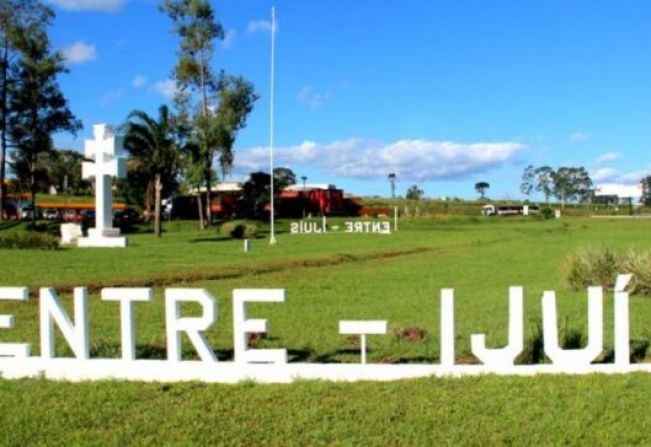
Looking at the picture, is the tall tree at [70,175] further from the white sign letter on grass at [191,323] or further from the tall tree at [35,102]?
the white sign letter on grass at [191,323]

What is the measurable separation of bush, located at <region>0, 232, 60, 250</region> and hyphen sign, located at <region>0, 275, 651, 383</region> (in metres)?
20.8

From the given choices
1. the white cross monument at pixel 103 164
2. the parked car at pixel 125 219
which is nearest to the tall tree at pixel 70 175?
the parked car at pixel 125 219

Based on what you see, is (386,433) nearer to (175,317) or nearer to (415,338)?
(175,317)

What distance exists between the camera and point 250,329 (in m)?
6.86

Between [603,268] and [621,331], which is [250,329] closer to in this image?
[621,331]

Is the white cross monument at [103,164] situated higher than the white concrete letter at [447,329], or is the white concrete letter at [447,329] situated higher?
the white cross monument at [103,164]

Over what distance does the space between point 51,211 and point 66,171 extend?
785 inches

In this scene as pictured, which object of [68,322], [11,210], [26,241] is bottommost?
[68,322]

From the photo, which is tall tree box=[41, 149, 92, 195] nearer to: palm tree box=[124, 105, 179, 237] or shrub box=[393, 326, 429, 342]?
palm tree box=[124, 105, 179, 237]

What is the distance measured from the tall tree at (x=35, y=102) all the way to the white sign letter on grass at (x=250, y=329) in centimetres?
4643

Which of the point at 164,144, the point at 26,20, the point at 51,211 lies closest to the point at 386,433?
the point at 164,144

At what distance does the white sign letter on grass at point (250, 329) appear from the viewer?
678cm

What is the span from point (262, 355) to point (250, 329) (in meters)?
0.24

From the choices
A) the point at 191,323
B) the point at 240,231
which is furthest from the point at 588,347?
the point at 240,231
